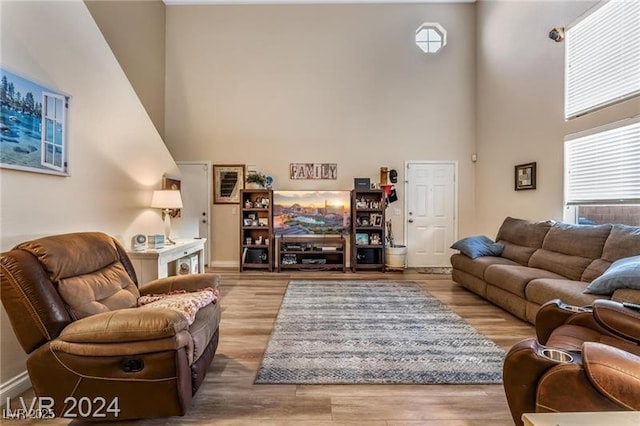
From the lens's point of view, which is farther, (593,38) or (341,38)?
(341,38)

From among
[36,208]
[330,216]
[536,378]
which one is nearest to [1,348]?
[36,208]

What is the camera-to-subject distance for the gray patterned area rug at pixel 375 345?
230 centimetres

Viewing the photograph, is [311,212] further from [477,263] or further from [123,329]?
[123,329]

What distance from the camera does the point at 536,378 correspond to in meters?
1.36

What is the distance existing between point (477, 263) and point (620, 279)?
186 cm

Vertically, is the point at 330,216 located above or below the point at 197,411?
above

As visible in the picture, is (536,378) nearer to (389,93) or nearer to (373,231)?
(373,231)

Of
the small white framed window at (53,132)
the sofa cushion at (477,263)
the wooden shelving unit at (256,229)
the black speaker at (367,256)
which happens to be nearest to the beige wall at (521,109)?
the sofa cushion at (477,263)

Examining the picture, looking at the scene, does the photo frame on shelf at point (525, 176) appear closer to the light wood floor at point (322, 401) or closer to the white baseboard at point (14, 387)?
the light wood floor at point (322, 401)

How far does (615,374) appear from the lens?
1.21 metres

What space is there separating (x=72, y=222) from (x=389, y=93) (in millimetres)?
5612

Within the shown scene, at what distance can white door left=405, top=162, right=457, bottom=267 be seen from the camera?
21.4 ft

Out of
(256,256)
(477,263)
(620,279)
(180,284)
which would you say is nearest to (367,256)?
(256,256)

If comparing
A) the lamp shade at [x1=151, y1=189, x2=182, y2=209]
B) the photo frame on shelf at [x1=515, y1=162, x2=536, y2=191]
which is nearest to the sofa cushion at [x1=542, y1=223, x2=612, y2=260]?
the photo frame on shelf at [x1=515, y1=162, x2=536, y2=191]
